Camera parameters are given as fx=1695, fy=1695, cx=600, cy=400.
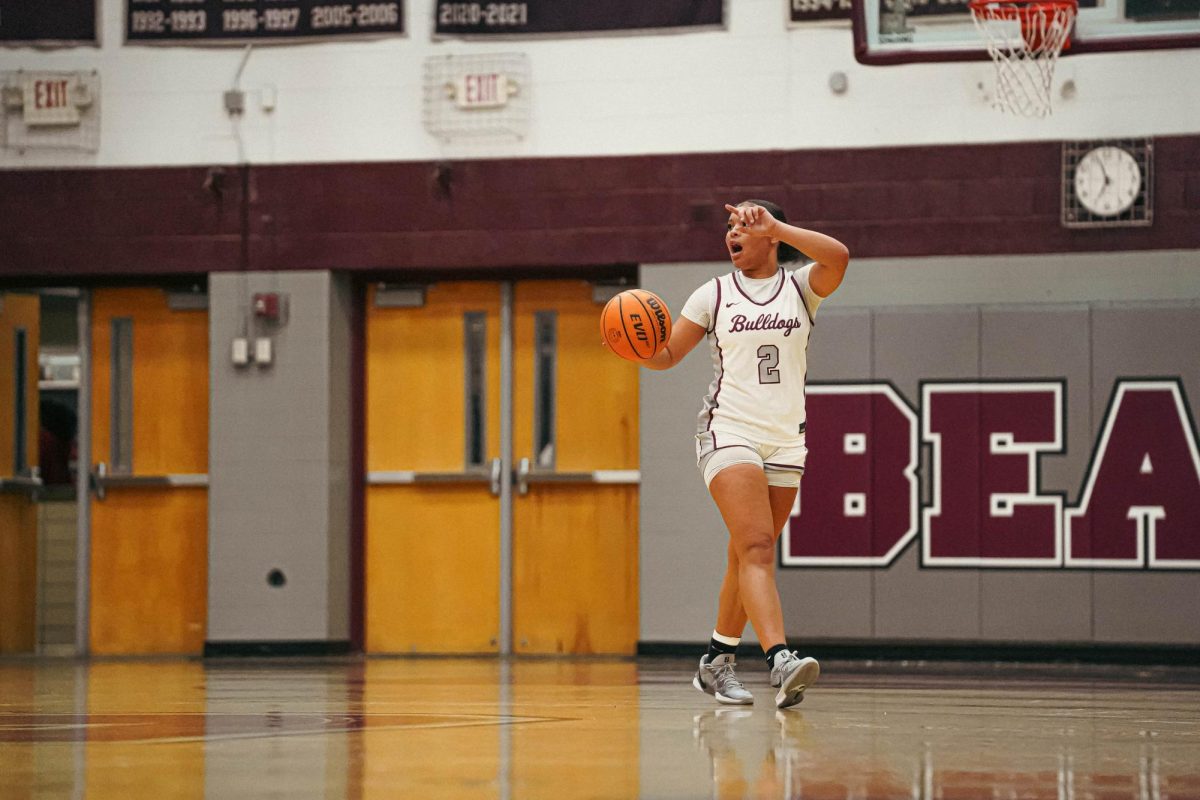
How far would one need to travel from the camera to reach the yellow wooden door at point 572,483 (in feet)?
38.2

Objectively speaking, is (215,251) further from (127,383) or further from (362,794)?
Result: (362,794)

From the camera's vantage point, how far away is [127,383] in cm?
1215

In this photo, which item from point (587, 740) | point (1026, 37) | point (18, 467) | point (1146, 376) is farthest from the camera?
point (18, 467)

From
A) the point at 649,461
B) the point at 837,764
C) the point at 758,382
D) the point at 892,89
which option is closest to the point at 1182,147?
the point at 892,89

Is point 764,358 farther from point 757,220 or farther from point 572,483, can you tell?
point 572,483

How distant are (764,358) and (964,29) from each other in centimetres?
423

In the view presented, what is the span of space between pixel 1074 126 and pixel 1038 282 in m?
1.01

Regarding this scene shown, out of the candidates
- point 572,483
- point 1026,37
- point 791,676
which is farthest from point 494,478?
point 791,676

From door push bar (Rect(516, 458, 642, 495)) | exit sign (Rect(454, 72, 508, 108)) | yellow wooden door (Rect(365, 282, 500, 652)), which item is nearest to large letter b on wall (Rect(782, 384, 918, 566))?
door push bar (Rect(516, 458, 642, 495))

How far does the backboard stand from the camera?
9.42 meters

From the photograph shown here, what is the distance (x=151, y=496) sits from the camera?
12.1 meters

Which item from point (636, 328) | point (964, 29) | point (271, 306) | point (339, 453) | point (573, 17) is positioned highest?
point (573, 17)

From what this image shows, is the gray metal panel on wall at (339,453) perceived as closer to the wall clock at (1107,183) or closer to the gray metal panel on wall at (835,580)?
the gray metal panel on wall at (835,580)

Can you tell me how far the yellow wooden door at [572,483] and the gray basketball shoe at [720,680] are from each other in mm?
4863
